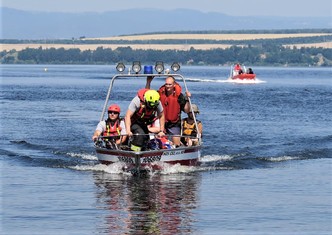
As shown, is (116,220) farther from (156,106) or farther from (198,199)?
(156,106)

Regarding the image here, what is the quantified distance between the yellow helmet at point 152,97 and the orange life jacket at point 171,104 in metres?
2.08

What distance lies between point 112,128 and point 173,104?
1864 millimetres

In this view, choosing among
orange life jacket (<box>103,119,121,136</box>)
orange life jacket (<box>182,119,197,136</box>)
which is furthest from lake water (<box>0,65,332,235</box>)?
orange life jacket (<box>182,119,197,136</box>)

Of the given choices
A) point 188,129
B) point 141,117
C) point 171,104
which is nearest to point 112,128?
point 141,117

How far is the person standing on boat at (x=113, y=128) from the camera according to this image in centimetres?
2686

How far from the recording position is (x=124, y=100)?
6719 centimetres

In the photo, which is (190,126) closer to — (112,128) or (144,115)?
(112,128)

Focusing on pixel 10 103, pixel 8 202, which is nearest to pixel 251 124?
pixel 10 103

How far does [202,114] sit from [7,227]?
34.3 meters

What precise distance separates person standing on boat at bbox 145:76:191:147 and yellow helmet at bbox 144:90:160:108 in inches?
66.0

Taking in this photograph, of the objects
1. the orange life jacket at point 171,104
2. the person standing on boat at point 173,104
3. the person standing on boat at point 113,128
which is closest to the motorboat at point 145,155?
the person standing on boat at point 113,128

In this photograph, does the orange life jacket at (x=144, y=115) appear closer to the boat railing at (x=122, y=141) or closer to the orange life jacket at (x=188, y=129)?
the boat railing at (x=122, y=141)

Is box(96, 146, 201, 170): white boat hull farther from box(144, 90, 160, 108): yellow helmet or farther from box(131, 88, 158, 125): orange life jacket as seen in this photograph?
box(144, 90, 160, 108): yellow helmet

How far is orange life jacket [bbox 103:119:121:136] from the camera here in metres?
27.2
